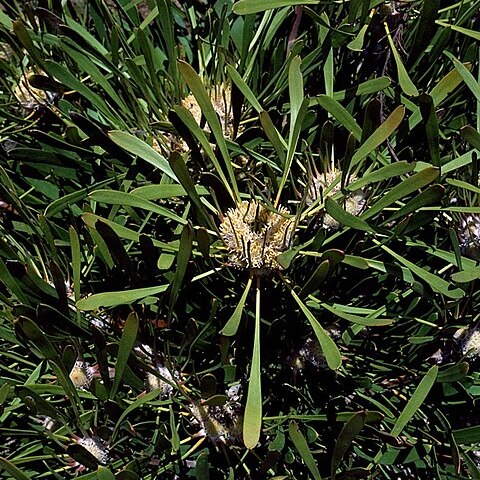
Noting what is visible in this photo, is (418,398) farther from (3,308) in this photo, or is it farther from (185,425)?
(3,308)

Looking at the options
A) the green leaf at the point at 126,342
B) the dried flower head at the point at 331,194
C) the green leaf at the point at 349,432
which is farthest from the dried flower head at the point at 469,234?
the green leaf at the point at 126,342

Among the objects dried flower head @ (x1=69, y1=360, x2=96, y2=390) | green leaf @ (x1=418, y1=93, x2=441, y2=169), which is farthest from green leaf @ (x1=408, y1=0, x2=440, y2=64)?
dried flower head @ (x1=69, y1=360, x2=96, y2=390)

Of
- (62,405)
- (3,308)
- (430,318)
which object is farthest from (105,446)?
(430,318)

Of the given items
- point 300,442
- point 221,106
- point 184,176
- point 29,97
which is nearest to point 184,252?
point 184,176

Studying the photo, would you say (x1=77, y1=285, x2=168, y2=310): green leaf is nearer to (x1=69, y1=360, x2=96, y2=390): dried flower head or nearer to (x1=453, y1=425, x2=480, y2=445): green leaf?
(x1=69, y1=360, x2=96, y2=390): dried flower head

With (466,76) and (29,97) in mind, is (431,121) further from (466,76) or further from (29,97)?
(29,97)
